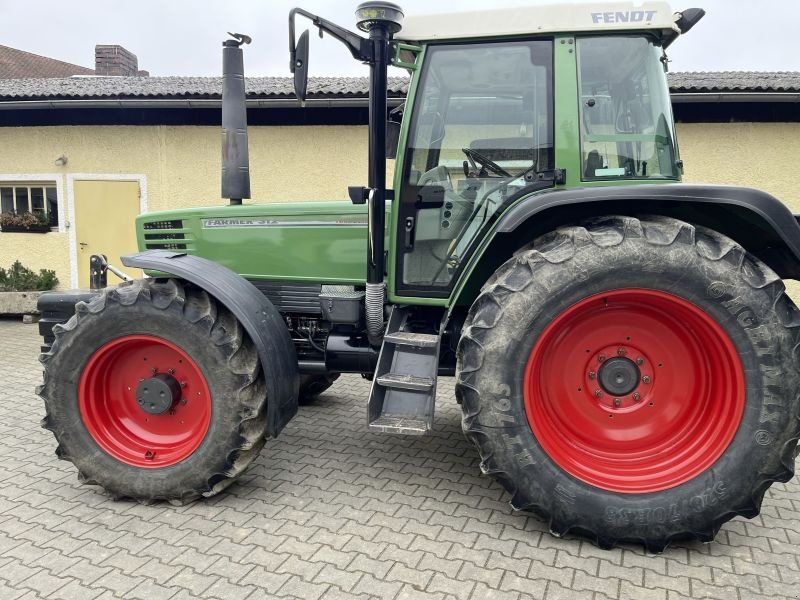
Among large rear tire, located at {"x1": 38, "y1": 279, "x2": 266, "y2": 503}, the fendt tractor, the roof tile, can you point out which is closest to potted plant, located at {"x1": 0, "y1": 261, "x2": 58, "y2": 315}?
the roof tile

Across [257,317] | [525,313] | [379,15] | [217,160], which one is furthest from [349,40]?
[217,160]

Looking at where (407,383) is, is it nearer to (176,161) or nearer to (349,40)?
(349,40)

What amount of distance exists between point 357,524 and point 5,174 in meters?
8.51

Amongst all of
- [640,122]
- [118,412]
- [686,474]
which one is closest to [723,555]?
[686,474]

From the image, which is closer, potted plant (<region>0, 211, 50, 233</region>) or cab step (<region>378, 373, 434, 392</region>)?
cab step (<region>378, 373, 434, 392</region>)

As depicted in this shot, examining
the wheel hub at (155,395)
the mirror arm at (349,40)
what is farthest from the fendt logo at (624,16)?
the wheel hub at (155,395)

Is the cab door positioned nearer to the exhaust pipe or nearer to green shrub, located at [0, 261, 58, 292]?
the exhaust pipe

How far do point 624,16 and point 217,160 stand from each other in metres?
6.56

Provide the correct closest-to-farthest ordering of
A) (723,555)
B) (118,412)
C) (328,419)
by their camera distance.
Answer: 1. (723,555)
2. (118,412)
3. (328,419)

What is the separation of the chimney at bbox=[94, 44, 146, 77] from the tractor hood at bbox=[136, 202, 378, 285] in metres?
11.8

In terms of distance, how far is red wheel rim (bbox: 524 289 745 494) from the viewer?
2.53 metres

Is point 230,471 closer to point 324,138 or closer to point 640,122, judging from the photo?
point 640,122

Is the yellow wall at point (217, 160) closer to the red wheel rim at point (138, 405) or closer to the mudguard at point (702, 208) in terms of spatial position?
the red wheel rim at point (138, 405)

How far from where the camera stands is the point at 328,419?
4.13 m
